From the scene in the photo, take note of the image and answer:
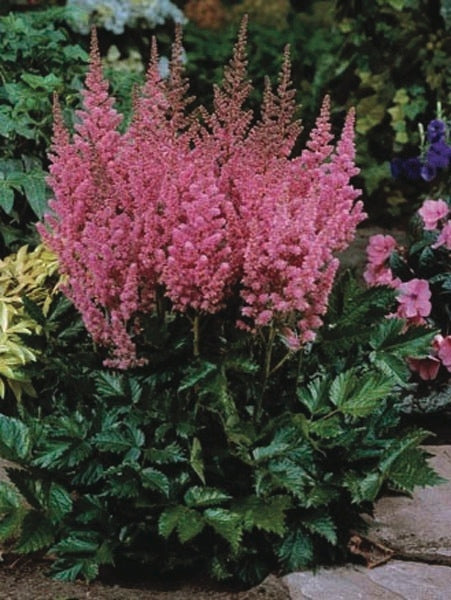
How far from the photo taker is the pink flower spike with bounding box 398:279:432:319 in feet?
13.8

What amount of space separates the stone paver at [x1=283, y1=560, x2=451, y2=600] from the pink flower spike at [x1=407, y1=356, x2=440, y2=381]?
3.10 ft

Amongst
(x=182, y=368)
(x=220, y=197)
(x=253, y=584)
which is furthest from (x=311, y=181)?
(x=253, y=584)

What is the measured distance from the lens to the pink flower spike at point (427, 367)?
4.18 m

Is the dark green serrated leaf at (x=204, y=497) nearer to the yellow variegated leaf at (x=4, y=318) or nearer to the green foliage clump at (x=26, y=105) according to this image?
the yellow variegated leaf at (x=4, y=318)

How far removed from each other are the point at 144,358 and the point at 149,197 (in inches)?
17.3

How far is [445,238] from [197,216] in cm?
162

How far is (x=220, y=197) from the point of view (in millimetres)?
2996

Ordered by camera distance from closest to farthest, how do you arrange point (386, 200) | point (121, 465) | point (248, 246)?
point (248, 246) → point (121, 465) → point (386, 200)

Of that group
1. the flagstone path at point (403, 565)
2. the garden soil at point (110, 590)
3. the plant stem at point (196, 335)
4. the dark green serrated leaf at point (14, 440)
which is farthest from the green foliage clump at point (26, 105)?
the flagstone path at point (403, 565)

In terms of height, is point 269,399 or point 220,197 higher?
point 220,197

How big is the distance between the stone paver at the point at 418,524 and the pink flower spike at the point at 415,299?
694 mm

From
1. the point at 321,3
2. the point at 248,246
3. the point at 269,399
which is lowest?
the point at 269,399

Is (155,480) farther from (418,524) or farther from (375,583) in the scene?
(418,524)

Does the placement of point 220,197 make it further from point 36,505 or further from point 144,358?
point 36,505
